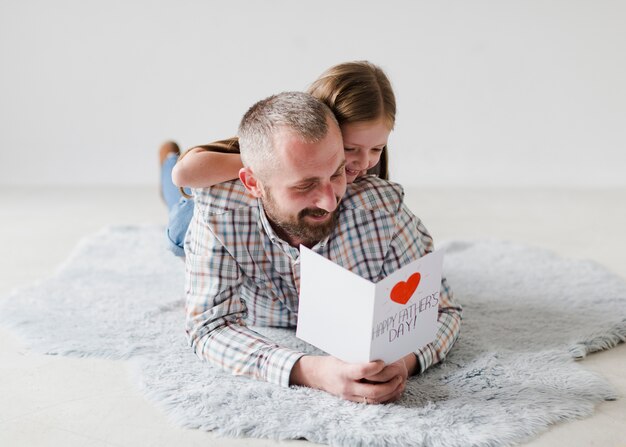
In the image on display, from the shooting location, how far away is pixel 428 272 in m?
1.70

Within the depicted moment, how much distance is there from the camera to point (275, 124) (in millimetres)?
1798

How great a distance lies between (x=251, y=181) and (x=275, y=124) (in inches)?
6.3

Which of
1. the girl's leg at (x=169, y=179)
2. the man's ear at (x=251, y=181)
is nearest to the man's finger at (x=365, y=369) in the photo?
the man's ear at (x=251, y=181)

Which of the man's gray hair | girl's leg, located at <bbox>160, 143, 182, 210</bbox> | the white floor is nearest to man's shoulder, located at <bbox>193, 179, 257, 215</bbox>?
the man's gray hair

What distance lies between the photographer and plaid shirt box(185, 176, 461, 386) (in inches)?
75.7

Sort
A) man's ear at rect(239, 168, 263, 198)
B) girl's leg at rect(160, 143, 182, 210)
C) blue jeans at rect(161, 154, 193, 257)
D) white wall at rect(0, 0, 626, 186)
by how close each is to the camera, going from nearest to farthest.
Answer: man's ear at rect(239, 168, 263, 198)
blue jeans at rect(161, 154, 193, 257)
girl's leg at rect(160, 143, 182, 210)
white wall at rect(0, 0, 626, 186)

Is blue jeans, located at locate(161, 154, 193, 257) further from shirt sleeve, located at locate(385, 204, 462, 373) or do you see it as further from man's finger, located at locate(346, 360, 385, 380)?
man's finger, located at locate(346, 360, 385, 380)

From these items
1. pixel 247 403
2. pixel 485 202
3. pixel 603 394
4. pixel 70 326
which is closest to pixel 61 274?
pixel 70 326

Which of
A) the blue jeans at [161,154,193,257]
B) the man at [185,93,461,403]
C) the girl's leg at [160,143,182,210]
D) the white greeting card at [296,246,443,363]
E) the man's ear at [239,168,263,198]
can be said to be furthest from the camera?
the girl's leg at [160,143,182,210]

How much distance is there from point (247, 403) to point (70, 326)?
2.54 ft

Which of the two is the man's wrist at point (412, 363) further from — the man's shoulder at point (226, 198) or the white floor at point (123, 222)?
the man's shoulder at point (226, 198)

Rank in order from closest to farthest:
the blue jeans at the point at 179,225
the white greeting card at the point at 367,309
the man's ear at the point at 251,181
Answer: the white greeting card at the point at 367,309 < the man's ear at the point at 251,181 < the blue jeans at the point at 179,225

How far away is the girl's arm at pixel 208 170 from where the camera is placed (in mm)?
1937

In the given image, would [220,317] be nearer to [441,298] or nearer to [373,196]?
[373,196]
